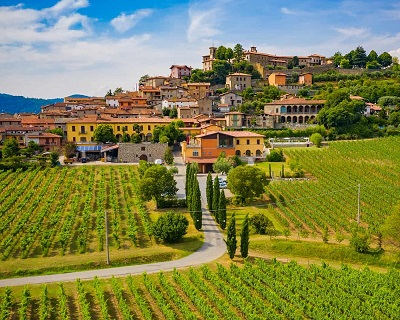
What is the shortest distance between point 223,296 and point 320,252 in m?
10.4

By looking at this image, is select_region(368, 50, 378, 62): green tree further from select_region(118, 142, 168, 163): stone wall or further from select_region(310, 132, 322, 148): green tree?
select_region(118, 142, 168, 163): stone wall

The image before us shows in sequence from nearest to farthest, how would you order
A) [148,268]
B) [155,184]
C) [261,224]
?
[148,268] → [261,224] → [155,184]

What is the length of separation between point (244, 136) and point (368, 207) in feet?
77.5

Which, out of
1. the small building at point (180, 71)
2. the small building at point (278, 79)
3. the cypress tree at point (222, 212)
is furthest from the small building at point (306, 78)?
the cypress tree at point (222, 212)

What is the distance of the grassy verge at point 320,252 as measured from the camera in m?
30.5

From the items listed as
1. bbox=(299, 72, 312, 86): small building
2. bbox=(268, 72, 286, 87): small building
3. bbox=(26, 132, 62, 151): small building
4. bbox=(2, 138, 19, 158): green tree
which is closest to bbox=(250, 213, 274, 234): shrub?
bbox=(2, 138, 19, 158): green tree

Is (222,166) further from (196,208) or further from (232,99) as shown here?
(232,99)

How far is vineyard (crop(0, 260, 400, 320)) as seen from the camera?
71.8 feet

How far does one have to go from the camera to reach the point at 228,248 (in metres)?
30.1

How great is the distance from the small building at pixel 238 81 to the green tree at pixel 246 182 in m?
60.6

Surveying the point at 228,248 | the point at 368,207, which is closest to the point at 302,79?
the point at 368,207

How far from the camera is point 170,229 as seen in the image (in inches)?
1277

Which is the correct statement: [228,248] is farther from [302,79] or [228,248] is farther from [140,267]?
[302,79]

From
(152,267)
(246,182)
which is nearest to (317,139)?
(246,182)
